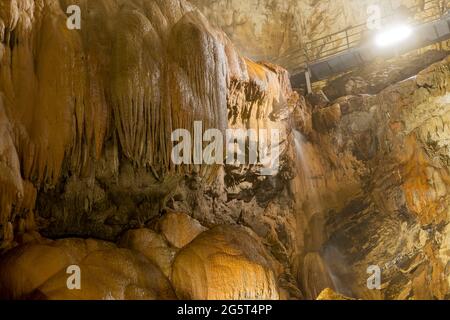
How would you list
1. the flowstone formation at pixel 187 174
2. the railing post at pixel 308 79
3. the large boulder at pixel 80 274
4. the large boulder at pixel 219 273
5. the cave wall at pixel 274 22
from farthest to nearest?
the cave wall at pixel 274 22 < the railing post at pixel 308 79 < the large boulder at pixel 219 273 < the flowstone formation at pixel 187 174 < the large boulder at pixel 80 274

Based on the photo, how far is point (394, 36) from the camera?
9086 millimetres

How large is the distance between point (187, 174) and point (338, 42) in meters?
6.46

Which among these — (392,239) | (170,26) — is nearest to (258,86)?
(170,26)

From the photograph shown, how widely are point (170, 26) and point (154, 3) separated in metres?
0.31

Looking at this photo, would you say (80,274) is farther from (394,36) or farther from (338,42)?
(338,42)

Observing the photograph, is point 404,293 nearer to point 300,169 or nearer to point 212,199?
point 300,169

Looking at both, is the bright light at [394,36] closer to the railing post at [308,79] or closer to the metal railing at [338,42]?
the metal railing at [338,42]

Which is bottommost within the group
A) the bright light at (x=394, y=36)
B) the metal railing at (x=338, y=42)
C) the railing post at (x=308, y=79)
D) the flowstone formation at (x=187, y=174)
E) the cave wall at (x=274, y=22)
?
the flowstone formation at (x=187, y=174)

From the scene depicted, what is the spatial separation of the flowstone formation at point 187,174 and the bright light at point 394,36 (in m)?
1.80

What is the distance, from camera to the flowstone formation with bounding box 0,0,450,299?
423 centimetres

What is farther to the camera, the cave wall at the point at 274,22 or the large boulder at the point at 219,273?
the cave wall at the point at 274,22

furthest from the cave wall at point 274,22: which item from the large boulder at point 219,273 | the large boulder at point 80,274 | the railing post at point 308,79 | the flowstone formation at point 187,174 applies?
the large boulder at point 80,274

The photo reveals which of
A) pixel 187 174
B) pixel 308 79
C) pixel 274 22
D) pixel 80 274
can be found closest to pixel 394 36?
pixel 308 79

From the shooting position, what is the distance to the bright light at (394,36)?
8977 millimetres
